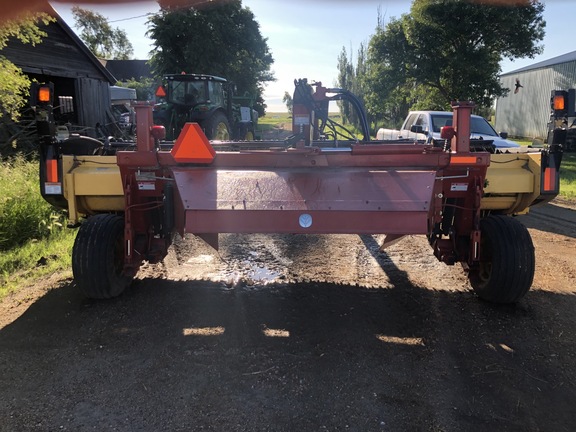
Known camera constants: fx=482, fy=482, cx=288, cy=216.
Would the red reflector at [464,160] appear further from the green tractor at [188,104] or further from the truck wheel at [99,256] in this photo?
the green tractor at [188,104]

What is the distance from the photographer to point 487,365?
3.10m

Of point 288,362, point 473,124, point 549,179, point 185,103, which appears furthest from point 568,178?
point 288,362

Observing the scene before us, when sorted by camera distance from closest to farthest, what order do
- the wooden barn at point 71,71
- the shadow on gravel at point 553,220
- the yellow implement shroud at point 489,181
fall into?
the yellow implement shroud at point 489,181
the shadow on gravel at point 553,220
the wooden barn at point 71,71

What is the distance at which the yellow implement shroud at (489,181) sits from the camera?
404 centimetres

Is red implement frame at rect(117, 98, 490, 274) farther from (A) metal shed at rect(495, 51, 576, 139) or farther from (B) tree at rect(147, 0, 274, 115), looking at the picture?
(B) tree at rect(147, 0, 274, 115)

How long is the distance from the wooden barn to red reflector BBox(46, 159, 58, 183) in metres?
13.1

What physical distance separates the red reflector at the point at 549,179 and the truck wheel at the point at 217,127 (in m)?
8.70

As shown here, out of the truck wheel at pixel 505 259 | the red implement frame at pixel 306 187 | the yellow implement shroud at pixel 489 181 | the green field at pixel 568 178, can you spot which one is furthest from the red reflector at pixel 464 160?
the green field at pixel 568 178

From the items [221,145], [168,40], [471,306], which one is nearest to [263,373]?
[471,306]

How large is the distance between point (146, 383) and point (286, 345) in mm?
968

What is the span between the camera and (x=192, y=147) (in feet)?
11.6

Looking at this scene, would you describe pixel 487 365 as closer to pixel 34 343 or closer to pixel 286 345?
pixel 286 345

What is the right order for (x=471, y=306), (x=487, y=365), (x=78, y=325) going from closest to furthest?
1. (x=487, y=365)
2. (x=78, y=325)
3. (x=471, y=306)

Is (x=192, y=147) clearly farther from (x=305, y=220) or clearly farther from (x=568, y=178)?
(x=568, y=178)
